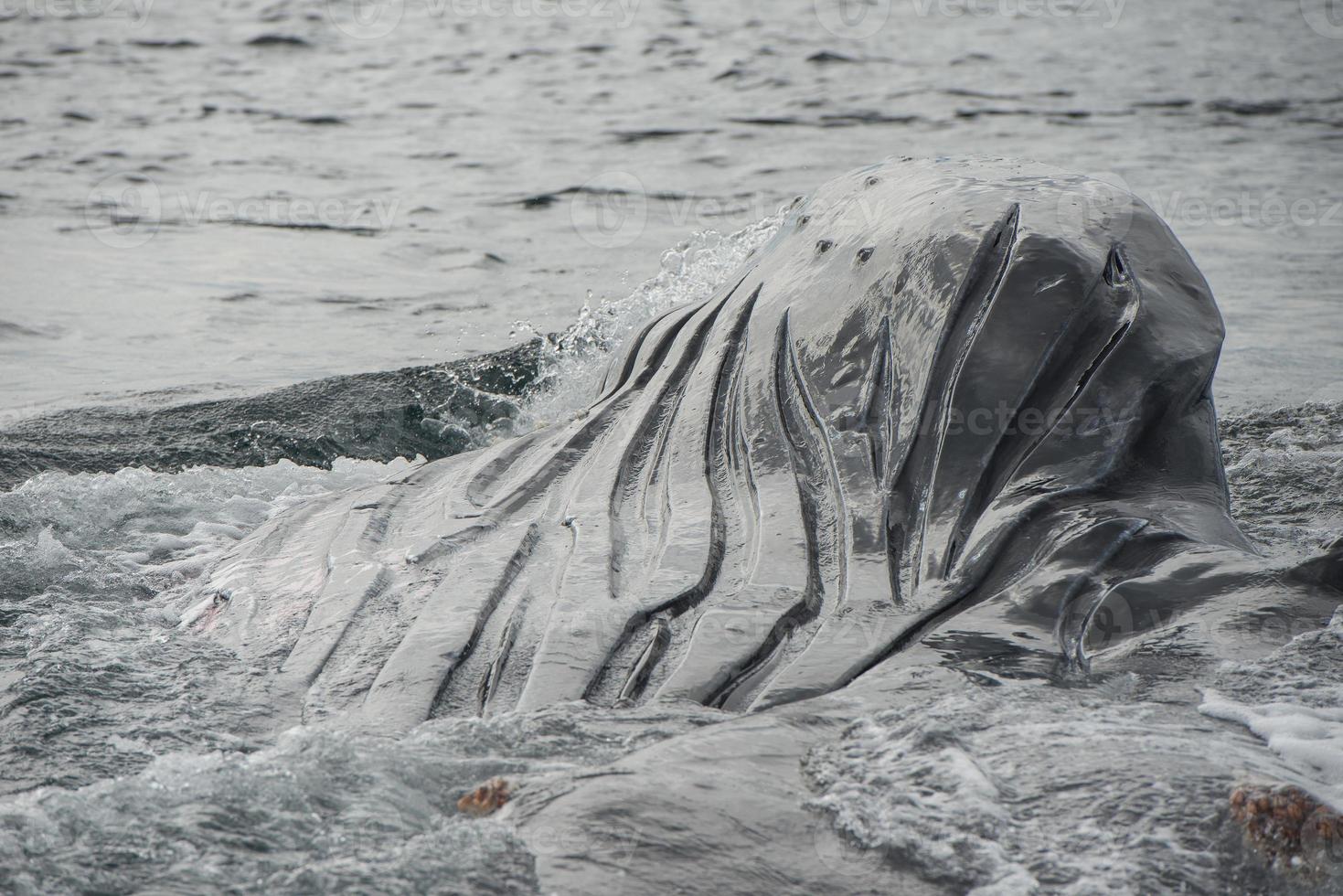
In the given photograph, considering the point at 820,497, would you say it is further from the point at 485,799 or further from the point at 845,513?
the point at 485,799

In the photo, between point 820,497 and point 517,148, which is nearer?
point 820,497

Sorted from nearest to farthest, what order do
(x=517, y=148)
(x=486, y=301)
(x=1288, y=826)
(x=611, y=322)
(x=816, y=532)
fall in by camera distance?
(x=1288, y=826)
(x=816, y=532)
(x=611, y=322)
(x=486, y=301)
(x=517, y=148)

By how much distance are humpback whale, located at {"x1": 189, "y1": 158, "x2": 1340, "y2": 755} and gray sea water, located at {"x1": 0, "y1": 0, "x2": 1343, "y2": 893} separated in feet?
0.56

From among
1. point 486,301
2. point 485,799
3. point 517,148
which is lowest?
point 486,301

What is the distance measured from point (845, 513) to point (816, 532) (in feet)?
0.24

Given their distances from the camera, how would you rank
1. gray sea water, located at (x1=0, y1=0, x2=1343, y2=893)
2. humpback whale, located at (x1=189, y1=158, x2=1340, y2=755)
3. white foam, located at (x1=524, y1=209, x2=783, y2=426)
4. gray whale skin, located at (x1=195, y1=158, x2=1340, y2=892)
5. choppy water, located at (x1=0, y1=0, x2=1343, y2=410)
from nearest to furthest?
1. gray sea water, located at (x1=0, y1=0, x2=1343, y2=893)
2. gray whale skin, located at (x1=195, y1=158, x2=1340, y2=892)
3. humpback whale, located at (x1=189, y1=158, x2=1340, y2=755)
4. white foam, located at (x1=524, y1=209, x2=783, y2=426)
5. choppy water, located at (x1=0, y1=0, x2=1343, y2=410)

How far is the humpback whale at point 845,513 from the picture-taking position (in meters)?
2.35

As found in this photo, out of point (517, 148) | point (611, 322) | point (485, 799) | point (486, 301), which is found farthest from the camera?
point (517, 148)

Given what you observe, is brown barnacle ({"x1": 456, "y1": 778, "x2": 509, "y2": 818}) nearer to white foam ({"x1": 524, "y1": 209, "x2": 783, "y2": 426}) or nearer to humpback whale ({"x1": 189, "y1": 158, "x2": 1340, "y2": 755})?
humpback whale ({"x1": 189, "y1": 158, "x2": 1340, "y2": 755})

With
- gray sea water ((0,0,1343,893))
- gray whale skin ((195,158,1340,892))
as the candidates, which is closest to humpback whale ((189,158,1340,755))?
gray whale skin ((195,158,1340,892))

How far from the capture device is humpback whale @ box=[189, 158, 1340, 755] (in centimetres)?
235

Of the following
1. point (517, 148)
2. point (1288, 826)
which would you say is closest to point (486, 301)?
point (517, 148)

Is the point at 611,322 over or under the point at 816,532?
under

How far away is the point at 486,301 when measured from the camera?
7.27 meters
